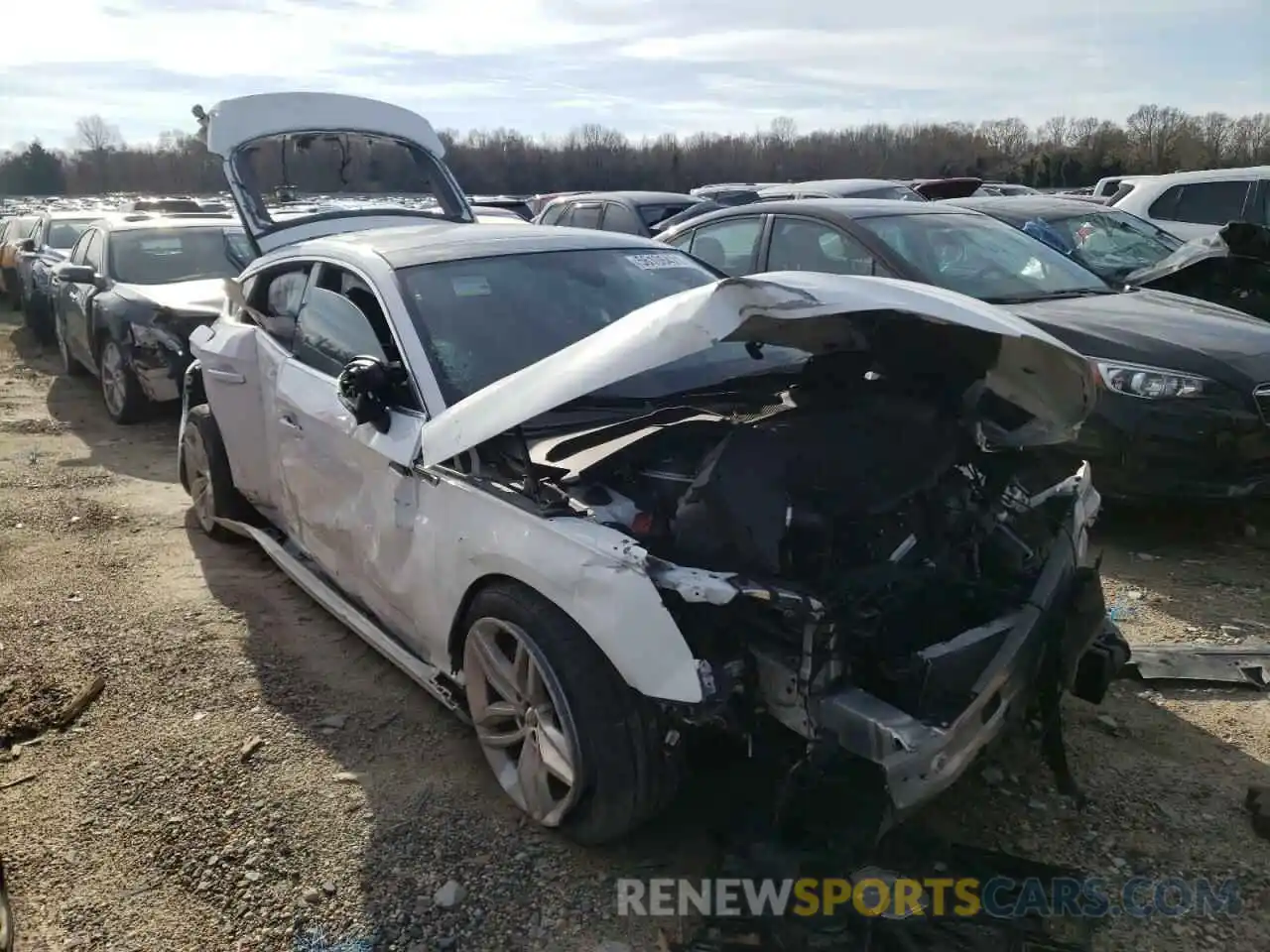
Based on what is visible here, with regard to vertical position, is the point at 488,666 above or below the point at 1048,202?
below

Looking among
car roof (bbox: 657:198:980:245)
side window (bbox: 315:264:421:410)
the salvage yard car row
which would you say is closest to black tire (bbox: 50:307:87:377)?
the salvage yard car row

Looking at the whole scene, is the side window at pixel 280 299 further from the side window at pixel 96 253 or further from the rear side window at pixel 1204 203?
the rear side window at pixel 1204 203

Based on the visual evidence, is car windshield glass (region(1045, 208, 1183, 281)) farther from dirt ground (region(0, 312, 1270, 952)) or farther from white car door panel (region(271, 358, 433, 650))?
white car door panel (region(271, 358, 433, 650))

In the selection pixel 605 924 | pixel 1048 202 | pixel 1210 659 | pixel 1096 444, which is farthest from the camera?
pixel 1048 202

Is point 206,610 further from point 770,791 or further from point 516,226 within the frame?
point 770,791

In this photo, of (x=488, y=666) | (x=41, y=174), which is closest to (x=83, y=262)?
(x=488, y=666)

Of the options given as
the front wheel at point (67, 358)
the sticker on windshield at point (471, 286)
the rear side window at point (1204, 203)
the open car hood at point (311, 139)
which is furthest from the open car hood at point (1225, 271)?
the front wheel at point (67, 358)

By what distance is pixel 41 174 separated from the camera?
4091 cm

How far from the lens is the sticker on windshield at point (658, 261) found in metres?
3.95

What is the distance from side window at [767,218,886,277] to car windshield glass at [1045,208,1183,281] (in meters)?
2.74

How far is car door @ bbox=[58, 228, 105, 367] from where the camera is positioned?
8570 millimetres

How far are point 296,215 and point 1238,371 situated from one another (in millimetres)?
5273

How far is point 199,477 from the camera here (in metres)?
5.24

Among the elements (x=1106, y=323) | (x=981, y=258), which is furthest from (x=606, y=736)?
(x=981, y=258)
